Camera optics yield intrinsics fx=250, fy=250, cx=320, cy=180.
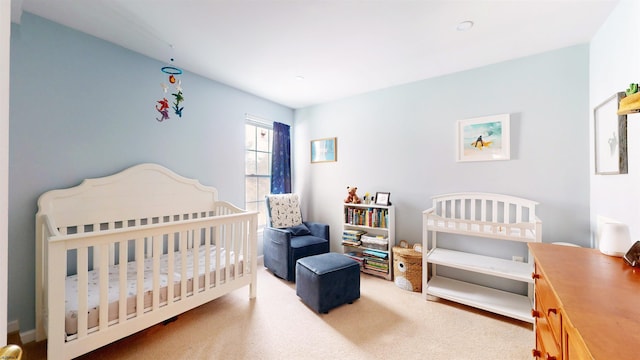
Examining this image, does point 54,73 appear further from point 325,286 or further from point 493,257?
point 493,257

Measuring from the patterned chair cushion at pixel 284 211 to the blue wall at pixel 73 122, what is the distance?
99cm

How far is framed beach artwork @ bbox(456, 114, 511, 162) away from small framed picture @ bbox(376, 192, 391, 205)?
2.93 feet

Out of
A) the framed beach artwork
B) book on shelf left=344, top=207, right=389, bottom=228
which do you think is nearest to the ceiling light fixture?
the framed beach artwork

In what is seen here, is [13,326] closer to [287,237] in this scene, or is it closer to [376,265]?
[287,237]

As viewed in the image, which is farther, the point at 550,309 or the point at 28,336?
the point at 28,336

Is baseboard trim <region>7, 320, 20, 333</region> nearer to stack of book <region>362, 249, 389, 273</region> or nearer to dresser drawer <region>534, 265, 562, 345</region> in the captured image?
stack of book <region>362, 249, 389, 273</region>

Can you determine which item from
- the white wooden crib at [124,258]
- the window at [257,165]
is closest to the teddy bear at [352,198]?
the window at [257,165]

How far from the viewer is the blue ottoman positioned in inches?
87.7

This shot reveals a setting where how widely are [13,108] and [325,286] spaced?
8.97 ft

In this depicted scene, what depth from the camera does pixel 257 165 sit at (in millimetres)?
3705

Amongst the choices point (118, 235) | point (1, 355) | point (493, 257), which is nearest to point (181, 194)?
point (118, 235)

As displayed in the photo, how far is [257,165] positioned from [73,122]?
1998 millimetres

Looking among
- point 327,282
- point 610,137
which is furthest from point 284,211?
point 610,137

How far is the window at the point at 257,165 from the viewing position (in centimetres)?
358
